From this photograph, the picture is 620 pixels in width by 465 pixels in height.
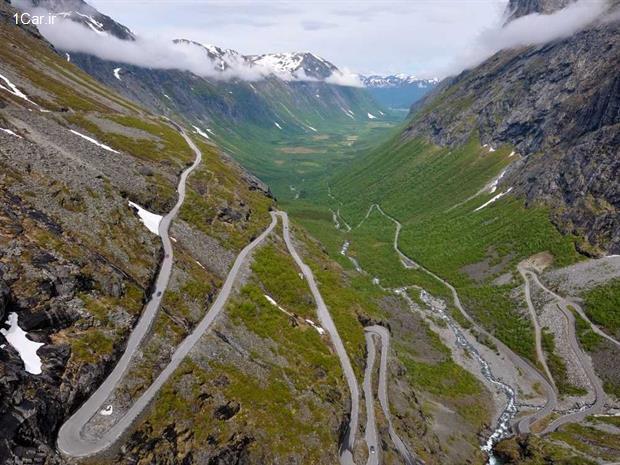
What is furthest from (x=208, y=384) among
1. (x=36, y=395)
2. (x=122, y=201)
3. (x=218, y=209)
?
(x=218, y=209)

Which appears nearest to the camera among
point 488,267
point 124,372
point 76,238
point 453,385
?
point 124,372

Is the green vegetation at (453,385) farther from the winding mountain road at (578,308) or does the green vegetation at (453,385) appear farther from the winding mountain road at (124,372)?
the winding mountain road at (124,372)

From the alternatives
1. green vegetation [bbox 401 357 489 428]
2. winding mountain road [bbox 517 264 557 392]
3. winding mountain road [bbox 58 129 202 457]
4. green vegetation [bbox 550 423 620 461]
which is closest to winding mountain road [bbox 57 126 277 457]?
winding mountain road [bbox 58 129 202 457]

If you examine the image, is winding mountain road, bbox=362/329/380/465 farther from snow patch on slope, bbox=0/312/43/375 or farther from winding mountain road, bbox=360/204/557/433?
snow patch on slope, bbox=0/312/43/375

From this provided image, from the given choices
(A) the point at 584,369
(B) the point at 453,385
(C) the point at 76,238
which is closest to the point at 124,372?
(C) the point at 76,238

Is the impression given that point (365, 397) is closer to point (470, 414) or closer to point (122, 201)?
point (470, 414)

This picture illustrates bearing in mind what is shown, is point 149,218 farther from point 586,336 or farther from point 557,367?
point 586,336
